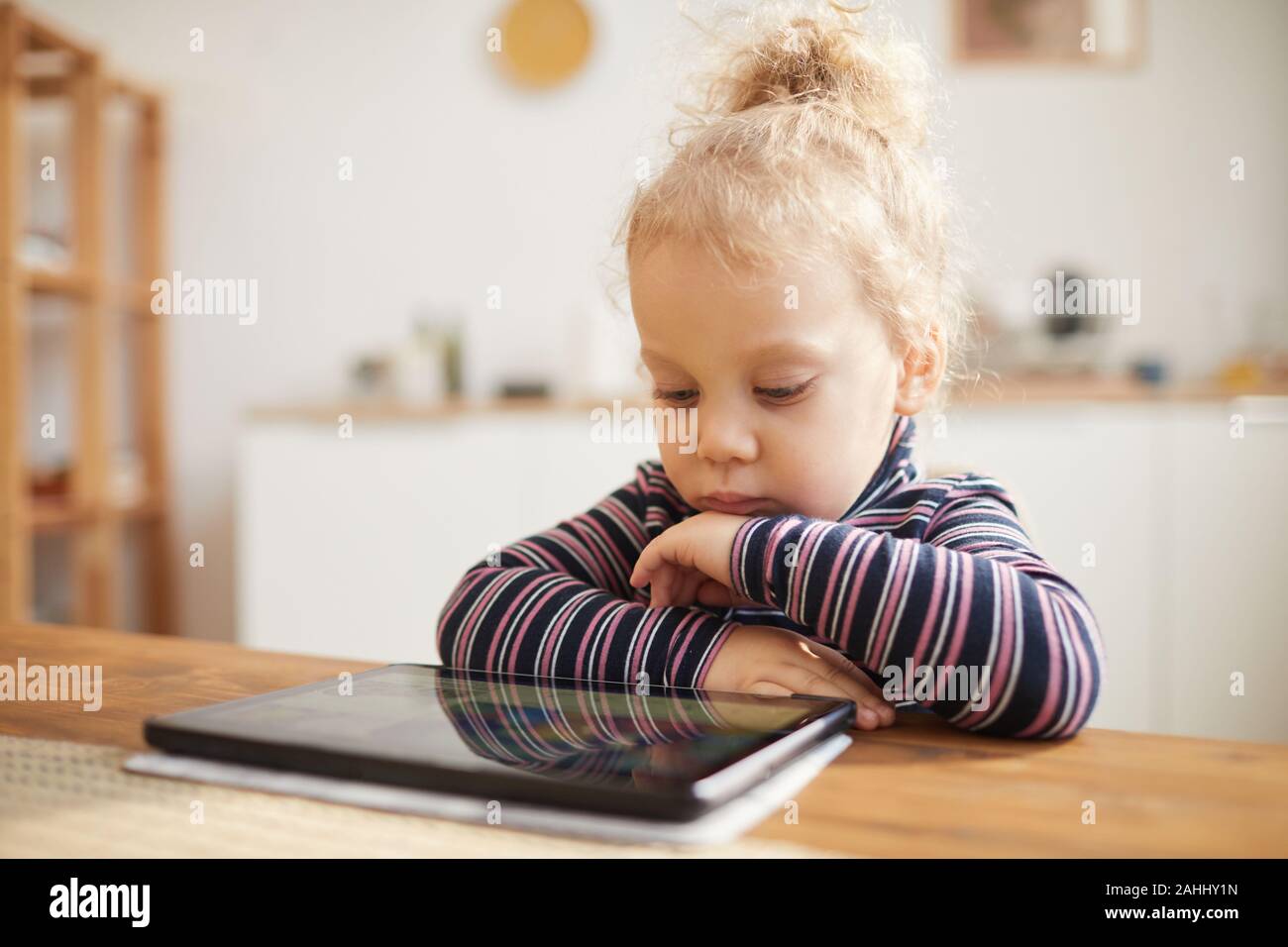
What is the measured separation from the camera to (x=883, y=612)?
65 centimetres

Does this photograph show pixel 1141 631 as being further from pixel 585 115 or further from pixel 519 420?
pixel 585 115

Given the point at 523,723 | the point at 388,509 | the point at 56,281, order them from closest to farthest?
the point at 523,723 < the point at 388,509 < the point at 56,281

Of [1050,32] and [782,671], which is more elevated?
[1050,32]

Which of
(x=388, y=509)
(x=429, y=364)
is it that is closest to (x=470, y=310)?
(x=429, y=364)

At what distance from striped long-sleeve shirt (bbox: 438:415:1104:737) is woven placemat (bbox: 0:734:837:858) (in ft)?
0.85

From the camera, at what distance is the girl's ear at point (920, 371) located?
0.94 metres

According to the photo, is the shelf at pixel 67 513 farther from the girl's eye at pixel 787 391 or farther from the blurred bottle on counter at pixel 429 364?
the girl's eye at pixel 787 391

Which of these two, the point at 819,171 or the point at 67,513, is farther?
the point at 67,513

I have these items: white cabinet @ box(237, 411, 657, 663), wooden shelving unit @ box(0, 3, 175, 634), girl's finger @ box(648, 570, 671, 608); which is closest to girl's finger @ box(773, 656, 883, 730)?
girl's finger @ box(648, 570, 671, 608)

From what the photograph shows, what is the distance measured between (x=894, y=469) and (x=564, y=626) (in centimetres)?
32

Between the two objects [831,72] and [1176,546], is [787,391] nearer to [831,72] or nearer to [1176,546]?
[831,72]

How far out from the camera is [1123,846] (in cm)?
40

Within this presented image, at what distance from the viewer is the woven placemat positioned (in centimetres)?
39
